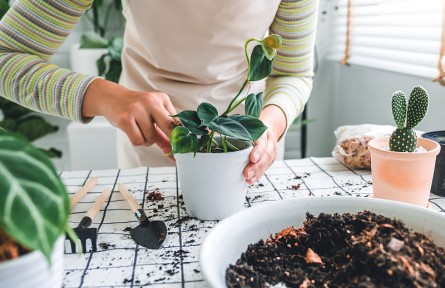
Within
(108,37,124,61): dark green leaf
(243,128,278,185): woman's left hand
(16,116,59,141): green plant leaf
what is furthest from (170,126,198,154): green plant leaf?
(16,116,59,141): green plant leaf

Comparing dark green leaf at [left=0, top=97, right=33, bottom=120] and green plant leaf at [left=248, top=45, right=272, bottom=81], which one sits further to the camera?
dark green leaf at [left=0, top=97, right=33, bottom=120]

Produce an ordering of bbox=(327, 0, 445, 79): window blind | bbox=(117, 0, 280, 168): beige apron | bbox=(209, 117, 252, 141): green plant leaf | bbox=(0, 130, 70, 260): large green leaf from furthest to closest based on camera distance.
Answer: bbox=(327, 0, 445, 79): window blind < bbox=(117, 0, 280, 168): beige apron < bbox=(209, 117, 252, 141): green plant leaf < bbox=(0, 130, 70, 260): large green leaf

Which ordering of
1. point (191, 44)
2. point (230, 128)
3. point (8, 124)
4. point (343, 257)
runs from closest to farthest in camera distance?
point (343, 257) → point (230, 128) → point (191, 44) → point (8, 124)

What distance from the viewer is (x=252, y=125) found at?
0.64 meters

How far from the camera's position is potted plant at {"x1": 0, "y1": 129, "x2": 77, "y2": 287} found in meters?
0.29

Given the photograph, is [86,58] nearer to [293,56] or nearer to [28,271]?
[293,56]

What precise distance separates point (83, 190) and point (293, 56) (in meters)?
0.58

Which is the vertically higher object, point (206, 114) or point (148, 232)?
point (206, 114)

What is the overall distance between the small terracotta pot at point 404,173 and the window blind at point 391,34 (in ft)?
2.29

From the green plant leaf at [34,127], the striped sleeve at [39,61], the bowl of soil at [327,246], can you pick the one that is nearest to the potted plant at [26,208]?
the bowl of soil at [327,246]

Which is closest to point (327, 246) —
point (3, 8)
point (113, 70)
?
point (113, 70)

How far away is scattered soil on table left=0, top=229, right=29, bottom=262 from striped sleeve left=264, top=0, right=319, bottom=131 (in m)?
0.69

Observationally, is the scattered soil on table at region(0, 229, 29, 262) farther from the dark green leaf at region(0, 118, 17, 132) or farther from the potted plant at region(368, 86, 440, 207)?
the dark green leaf at region(0, 118, 17, 132)

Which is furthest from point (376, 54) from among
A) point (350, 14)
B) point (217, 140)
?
point (217, 140)
